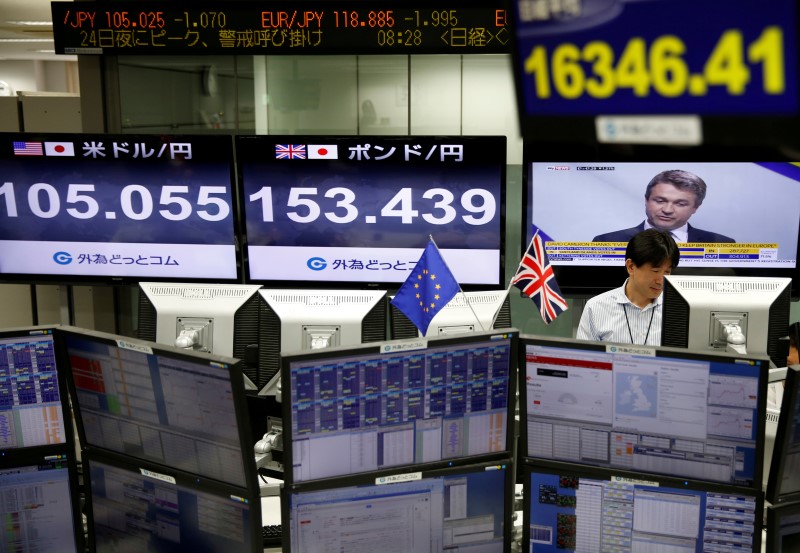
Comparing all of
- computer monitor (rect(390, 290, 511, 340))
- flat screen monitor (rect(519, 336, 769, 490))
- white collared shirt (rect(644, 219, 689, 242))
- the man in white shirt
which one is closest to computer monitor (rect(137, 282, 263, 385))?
computer monitor (rect(390, 290, 511, 340))

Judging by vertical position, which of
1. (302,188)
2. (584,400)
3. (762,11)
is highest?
(762,11)

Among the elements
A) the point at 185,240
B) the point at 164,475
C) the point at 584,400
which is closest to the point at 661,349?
the point at 584,400

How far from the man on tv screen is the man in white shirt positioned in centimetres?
122

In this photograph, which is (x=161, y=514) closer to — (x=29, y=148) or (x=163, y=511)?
(x=163, y=511)

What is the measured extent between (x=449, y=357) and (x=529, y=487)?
42 centimetres

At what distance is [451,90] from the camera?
18.6ft

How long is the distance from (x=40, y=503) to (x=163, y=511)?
41 cm

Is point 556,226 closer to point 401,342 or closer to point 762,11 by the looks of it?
point 401,342

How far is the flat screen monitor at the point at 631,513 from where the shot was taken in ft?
6.98

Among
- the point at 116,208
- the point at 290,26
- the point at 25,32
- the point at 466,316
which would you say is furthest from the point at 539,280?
the point at 25,32

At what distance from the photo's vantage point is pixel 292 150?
185 inches

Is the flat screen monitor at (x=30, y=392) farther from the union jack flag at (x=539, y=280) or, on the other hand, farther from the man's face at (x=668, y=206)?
the man's face at (x=668, y=206)

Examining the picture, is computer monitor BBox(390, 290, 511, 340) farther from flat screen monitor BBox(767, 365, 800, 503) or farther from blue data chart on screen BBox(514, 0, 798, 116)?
blue data chart on screen BBox(514, 0, 798, 116)

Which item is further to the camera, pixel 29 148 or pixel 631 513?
pixel 29 148
